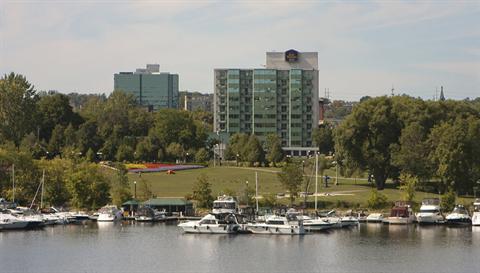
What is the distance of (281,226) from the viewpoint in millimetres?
92062

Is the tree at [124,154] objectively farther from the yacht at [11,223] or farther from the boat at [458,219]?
the boat at [458,219]

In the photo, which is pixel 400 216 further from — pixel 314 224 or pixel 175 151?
pixel 175 151

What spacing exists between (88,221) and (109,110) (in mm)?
96600

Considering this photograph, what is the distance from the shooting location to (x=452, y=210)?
106250mm

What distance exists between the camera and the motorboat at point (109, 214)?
337 ft

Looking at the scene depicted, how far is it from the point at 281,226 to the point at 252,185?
29491mm

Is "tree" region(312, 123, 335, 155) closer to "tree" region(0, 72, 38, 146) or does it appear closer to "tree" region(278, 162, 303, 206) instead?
"tree" region(0, 72, 38, 146)

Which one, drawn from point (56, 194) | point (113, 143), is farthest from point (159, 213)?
point (113, 143)

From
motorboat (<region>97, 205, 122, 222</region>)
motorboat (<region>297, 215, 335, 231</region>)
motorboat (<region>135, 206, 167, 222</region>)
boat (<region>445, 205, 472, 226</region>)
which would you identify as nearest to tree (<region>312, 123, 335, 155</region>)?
motorboat (<region>135, 206, 167, 222</region>)

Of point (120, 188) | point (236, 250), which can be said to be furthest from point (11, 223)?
point (236, 250)

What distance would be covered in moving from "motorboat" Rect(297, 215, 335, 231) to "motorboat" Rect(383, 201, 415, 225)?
24.8 feet

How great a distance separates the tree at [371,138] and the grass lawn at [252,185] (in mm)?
2761

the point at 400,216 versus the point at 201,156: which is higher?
the point at 201,156

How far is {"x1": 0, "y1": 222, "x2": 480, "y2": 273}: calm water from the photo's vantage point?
238 feet
